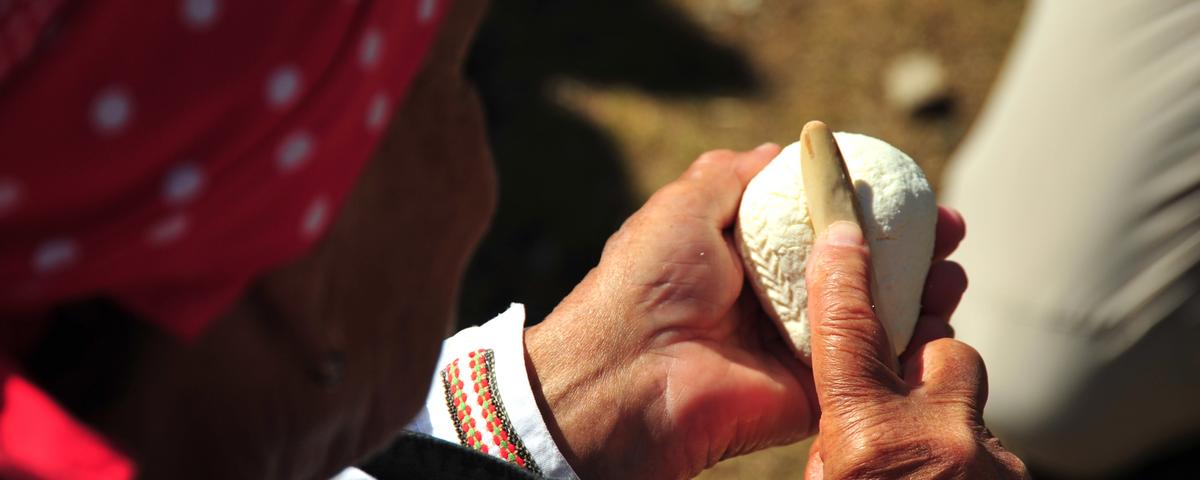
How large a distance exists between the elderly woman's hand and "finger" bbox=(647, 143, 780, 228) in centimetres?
29

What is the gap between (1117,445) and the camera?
261 cm

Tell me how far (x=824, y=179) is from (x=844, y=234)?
89mm

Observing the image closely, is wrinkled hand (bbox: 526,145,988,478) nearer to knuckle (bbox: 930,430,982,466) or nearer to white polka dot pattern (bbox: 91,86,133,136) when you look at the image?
knuckle (bbox: 930,430,982,466)

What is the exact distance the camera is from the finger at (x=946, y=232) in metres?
1.74

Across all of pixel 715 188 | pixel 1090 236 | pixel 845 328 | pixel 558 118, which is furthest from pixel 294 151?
pixel 558 118

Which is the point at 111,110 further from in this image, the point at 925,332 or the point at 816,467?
the point at 925,332

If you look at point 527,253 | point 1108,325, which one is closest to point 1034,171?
point 1108,325

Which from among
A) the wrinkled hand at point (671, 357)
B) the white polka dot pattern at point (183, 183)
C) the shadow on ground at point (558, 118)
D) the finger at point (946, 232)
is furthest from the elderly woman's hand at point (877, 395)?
the shadow on ground at point (558, 118)

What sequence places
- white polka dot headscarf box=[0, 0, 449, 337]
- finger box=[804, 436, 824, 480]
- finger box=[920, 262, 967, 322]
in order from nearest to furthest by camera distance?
1. white polka dot headscarf box=[0, 0, 449, 337]
2. finger box=[804, 436, 824, 480]
3. finger box=[920, 262, 967, 322]

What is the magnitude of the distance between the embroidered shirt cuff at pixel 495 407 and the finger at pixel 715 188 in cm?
33

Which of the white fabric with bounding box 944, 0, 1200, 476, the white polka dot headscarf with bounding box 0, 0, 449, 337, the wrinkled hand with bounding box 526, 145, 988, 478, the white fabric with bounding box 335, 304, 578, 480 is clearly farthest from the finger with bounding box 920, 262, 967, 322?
the white polka dot headscarf with bounding box 0, 0, 449, 337

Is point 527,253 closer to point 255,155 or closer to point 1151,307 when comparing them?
point 1151,307

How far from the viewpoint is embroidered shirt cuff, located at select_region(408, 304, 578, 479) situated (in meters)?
1.50

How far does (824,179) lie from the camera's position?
1.48 m
